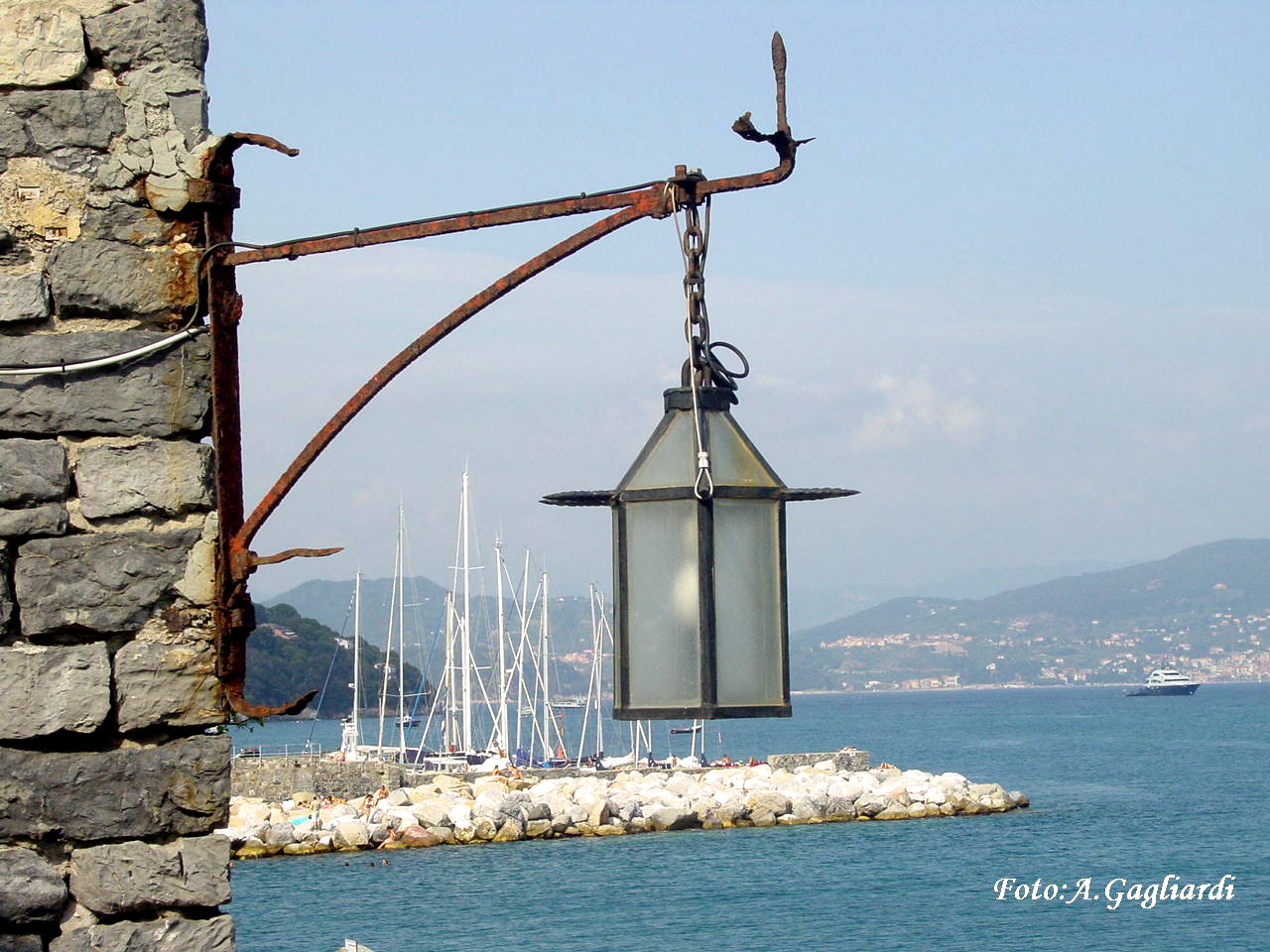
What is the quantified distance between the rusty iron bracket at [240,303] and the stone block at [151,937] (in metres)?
0.53

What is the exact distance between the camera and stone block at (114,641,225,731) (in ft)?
13.8

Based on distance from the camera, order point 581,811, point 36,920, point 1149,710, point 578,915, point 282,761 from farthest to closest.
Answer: point 1149,710 < point 282,761 < point 581,811 < point 578,915 < point 36,920

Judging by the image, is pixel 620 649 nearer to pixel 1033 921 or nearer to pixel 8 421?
pixel 8 421

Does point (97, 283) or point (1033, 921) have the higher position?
point (97, 283)

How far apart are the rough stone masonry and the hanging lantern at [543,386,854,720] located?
1.06 meters

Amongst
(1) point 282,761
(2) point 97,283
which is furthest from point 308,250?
(1) point 282,761

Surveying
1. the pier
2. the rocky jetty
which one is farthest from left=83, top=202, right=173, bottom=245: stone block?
the rocky jetty

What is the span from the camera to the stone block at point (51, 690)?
4.15m

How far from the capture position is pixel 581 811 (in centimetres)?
4156

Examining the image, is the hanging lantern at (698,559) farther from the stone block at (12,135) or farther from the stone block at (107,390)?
the stone block at (12,135)

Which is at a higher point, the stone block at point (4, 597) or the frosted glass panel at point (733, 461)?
the frosted glass panel at point (733, 461)

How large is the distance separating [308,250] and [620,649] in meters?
1.28

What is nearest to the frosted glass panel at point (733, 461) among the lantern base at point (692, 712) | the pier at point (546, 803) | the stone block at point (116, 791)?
the lantern base at point (692, 712)

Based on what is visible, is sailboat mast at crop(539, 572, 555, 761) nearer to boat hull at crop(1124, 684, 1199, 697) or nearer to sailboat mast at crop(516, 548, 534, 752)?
sailboat mast at crop(516, 548, 534, 752)
